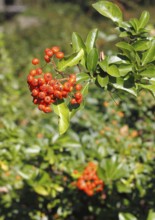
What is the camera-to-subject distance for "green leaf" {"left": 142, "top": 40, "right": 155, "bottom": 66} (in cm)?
179

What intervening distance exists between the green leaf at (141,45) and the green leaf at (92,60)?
0.18 m

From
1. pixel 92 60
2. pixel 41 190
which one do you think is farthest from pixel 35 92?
pixel 41 190

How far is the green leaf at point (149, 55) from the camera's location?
5.88 feet

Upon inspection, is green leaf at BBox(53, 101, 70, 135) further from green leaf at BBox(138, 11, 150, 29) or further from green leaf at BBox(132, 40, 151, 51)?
green leaf at BBox(138, 11, 150, 29)

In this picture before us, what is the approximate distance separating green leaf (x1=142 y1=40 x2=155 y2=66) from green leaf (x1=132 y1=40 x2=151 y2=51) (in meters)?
0.02

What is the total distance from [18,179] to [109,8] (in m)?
1.63

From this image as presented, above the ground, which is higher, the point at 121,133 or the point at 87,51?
the point at 87,51

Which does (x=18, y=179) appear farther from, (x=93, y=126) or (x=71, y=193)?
(x=93, y=126)

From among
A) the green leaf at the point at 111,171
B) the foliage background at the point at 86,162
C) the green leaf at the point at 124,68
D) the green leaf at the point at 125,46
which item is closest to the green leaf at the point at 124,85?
the green leaf at the point at 124,68

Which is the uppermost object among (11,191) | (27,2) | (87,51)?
(87,51)

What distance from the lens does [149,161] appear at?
3.06 m

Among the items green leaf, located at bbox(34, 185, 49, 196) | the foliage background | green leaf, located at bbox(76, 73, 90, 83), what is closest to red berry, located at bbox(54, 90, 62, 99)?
green leaf, located at bbox(76, 73, 90, 83)

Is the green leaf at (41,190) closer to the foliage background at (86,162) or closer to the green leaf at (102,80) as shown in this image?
the foliage background at (86,162)

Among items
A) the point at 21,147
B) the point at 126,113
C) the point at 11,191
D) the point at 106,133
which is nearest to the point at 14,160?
the point at 21,147
